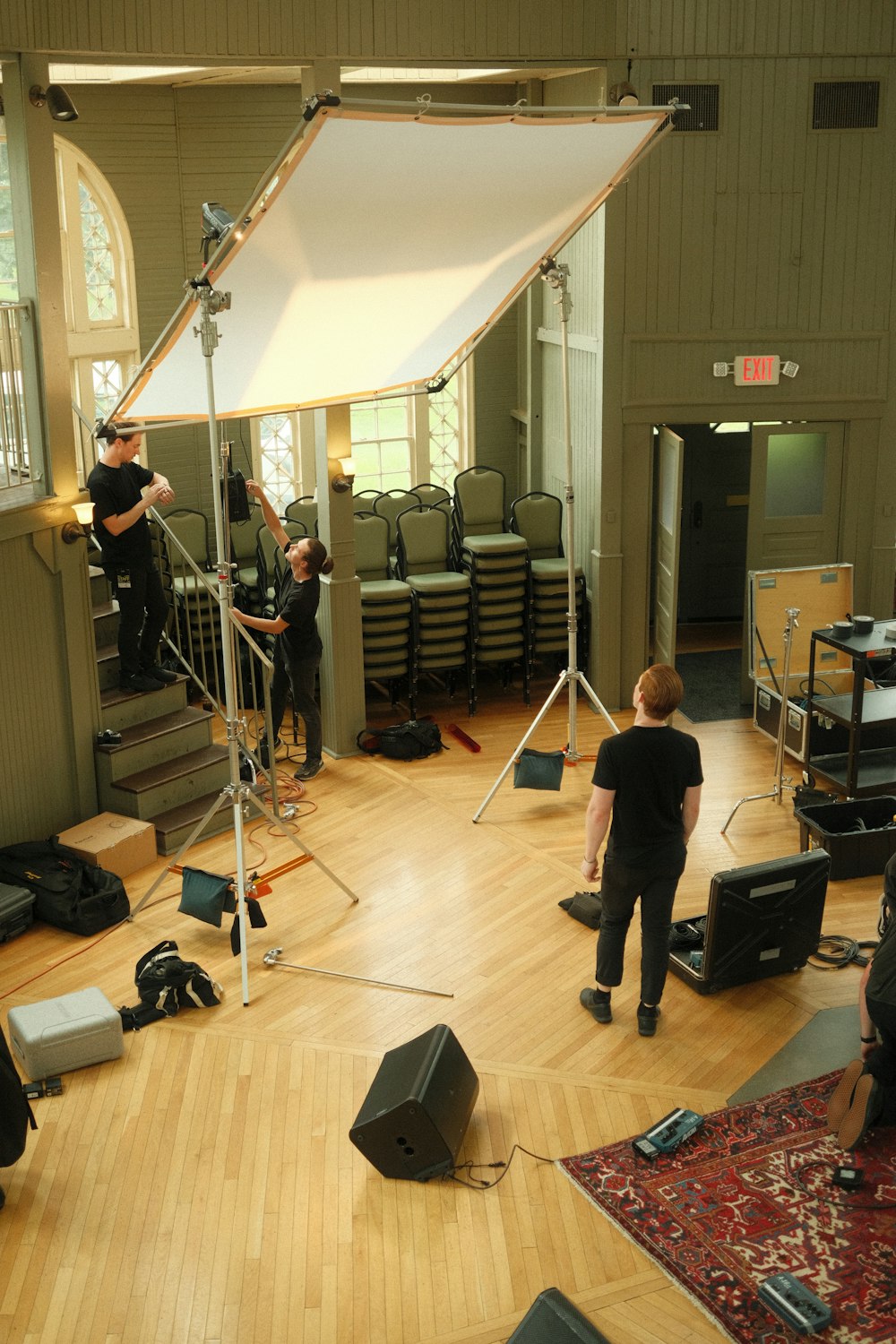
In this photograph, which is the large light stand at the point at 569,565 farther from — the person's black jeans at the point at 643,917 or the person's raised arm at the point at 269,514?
the person's raised arm at the point at 269,514

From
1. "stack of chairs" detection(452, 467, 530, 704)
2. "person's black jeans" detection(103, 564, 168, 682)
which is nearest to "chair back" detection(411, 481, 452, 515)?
"stack of chairs" detection(452, 467, 530, 704)

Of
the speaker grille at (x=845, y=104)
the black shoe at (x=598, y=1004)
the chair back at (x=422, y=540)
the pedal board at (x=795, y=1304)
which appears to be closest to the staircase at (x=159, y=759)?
the chair back at (x=422, y=540)

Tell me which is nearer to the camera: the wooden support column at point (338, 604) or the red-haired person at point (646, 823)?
the red-haired person at point (646, 823)

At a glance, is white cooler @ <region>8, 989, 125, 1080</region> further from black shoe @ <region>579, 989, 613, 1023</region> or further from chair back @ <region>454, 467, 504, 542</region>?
chair back @ <region>454, 467, 504, 542</region>

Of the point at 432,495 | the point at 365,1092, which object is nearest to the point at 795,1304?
the point at 365,1092

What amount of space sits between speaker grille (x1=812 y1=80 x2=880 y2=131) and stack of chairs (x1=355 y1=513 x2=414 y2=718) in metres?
4.34

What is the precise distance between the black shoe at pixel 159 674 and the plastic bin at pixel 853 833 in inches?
161

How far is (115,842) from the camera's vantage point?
25.9 ft

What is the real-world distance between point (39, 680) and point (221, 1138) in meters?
3.54

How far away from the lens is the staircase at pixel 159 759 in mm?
8375

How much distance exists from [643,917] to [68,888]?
10.4 ft

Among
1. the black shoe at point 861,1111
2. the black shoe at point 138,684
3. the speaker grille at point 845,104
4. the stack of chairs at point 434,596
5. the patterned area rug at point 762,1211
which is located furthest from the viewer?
the stack of chairs at point 434,596

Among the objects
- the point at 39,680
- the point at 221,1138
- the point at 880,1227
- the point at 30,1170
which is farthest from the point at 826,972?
the point at 39,680

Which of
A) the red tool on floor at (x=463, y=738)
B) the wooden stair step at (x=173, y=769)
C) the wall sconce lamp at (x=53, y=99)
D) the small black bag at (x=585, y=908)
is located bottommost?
the small black bag at (x=585, y=908)
